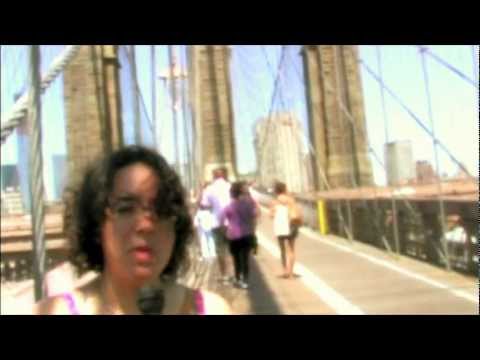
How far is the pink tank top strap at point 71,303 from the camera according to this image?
1070mm

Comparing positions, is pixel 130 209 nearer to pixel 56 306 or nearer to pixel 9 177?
pixel 56 306

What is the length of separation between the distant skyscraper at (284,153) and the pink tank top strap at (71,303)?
1486 cm

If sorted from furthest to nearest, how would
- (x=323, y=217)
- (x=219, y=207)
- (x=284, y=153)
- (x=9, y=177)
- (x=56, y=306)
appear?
(x=284, y=153), (x=323, y=217), (x=219, y=207), (x=9, y=177), (x=56, y=306)

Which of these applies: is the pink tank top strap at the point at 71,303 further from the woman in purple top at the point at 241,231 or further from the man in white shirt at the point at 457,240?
the man in white shirt at the point at 457,240

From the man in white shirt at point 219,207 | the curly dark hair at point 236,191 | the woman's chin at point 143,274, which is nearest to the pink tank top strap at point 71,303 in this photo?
the woman's chin at point 143,274

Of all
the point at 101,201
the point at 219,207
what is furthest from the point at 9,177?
the point at 219,207

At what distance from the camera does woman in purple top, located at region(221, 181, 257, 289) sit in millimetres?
6094

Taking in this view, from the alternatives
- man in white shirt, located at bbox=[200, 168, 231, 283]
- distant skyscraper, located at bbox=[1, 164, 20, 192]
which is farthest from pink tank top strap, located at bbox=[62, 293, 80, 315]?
man in white shirt, located at bbox=[200, 168, 231, 283]

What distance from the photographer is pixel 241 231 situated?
6.10 m

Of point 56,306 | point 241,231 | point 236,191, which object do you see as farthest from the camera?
point 236,191

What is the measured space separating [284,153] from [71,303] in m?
23.4

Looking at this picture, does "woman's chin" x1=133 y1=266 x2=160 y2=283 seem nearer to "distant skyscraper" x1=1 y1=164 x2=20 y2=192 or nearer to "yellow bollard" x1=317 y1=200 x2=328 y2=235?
"distant skyscraper" x1=1 y1=164 x2=20 y2=192
